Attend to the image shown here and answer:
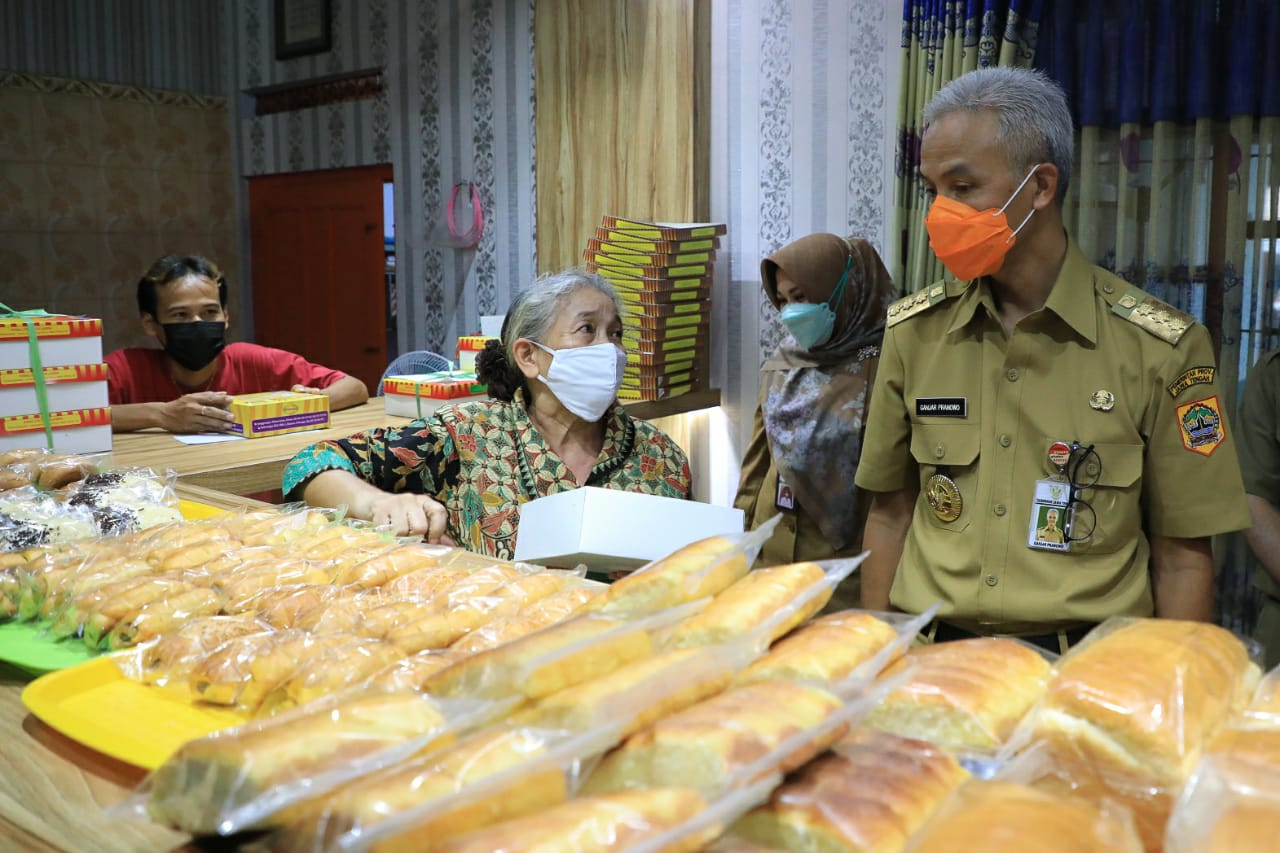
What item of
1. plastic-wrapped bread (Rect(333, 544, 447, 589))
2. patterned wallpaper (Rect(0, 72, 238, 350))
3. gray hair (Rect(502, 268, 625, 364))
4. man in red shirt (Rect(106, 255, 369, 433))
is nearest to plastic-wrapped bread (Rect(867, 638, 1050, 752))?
plastic-wrapped bread (Rect(333, 544, 447, 589))

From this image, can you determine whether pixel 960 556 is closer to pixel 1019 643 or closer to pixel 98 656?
pixel 1019 643

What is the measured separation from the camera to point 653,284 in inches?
164

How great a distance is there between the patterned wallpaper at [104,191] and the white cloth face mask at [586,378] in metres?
5.06

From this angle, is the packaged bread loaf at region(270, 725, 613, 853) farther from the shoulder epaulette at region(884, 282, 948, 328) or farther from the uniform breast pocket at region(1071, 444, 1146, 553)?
the shoulder epaulette at region(884, 282, 948, 328)

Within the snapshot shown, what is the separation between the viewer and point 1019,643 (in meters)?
0.98

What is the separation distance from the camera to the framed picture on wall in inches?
241

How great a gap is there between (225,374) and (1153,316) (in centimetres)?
350

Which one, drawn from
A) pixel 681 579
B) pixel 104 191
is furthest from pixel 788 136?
pixel 104 191

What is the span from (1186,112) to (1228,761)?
305 centimetres

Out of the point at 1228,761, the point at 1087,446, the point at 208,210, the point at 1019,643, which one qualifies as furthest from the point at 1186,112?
the point at 208,210

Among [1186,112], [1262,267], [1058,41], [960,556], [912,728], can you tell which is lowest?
[960,556]

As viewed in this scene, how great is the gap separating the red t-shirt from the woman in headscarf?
1964mm

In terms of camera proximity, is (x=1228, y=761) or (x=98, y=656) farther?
(x=98, y=656)

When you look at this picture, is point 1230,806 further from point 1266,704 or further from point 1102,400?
point 1102,400
